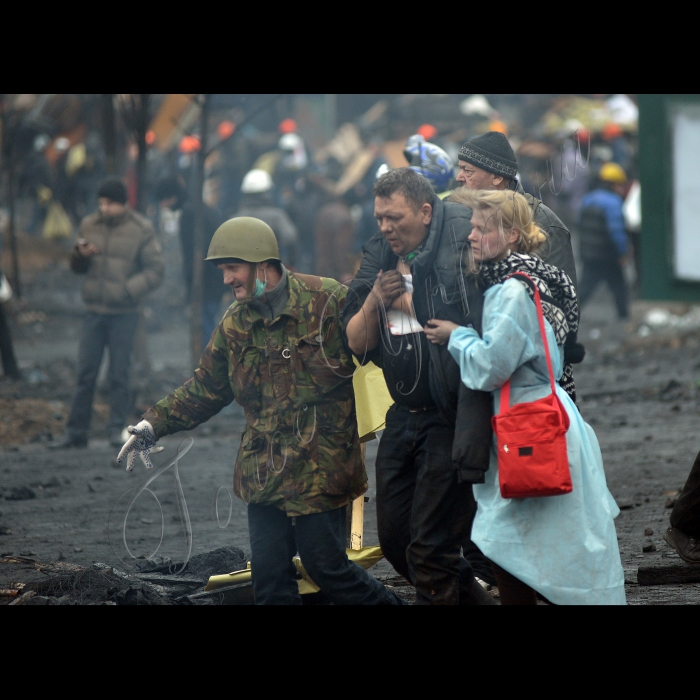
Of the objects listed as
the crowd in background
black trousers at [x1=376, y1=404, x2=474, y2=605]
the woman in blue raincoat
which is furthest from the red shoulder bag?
the crowd in background

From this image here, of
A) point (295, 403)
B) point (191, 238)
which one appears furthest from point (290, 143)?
point (295, 403)

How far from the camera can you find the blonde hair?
415 centimetres

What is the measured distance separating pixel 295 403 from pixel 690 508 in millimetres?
1929

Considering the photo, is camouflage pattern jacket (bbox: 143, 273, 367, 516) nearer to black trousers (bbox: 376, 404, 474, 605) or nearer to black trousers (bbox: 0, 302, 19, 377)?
black trousers (bbox: 376, 404, 474, 605)

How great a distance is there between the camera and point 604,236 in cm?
1495

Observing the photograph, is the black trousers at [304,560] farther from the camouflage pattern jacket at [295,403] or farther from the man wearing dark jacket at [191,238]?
the man wearing dark jacket at [191,238]

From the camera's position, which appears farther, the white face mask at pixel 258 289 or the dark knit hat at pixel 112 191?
the dark knit hat at pixel 112 191

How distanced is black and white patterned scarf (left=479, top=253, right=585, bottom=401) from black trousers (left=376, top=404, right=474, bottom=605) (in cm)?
59

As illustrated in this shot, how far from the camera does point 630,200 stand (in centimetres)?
1792

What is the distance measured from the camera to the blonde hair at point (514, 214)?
4148mm

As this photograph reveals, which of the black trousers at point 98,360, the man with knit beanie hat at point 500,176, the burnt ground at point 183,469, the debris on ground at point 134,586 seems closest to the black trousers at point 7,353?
the burnt ground at point 183,469

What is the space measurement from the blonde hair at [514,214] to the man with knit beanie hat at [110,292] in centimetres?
538

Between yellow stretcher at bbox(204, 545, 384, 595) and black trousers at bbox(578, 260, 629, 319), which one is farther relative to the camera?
black trousers at bbox(578, 260, 629, 319)

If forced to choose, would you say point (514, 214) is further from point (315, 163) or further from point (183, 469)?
point (315, 163)
